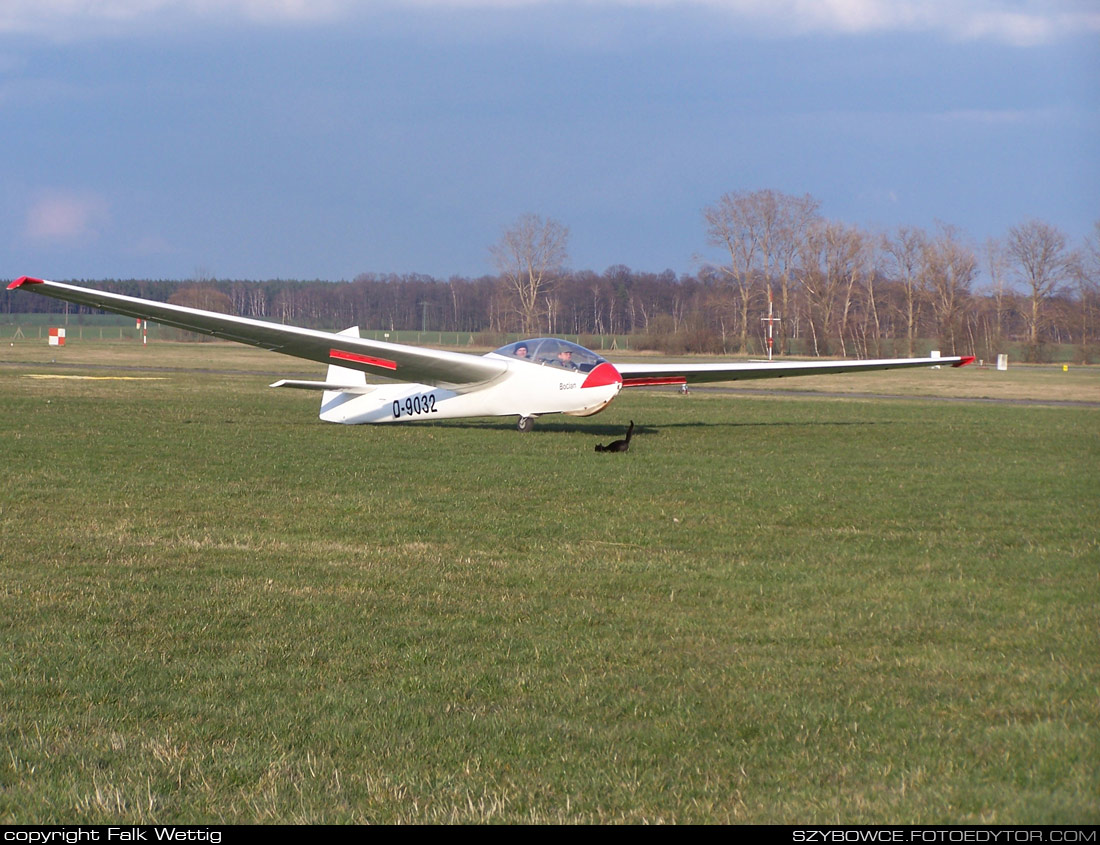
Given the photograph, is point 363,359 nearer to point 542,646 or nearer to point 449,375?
point 449,375

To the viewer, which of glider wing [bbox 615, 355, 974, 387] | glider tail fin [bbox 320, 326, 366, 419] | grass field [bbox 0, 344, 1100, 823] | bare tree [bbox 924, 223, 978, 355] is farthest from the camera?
bare tree [bbox 924, 223, 978, 355]

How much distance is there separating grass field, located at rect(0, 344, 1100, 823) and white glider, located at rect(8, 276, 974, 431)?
535 centimetres

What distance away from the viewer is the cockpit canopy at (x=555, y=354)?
784 inches

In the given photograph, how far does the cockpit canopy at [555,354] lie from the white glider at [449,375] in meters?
Result: 0.02

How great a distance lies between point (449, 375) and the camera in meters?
20.2

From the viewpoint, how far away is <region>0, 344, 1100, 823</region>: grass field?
3.89 meters

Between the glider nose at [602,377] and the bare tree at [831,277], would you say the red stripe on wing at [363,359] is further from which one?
the bare tree at [831,277]

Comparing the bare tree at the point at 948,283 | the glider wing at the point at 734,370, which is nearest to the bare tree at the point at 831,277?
the bare tree at the point at 948,283

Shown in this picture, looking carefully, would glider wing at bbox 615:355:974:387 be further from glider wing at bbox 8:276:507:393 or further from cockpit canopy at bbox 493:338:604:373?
glider wing at bbox 8:276:507:393

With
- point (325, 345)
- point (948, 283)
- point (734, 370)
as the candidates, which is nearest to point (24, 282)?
point (325, 345)

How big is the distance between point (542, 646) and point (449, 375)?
14.6 m

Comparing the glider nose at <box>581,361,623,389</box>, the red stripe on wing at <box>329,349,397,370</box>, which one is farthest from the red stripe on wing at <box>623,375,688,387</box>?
the red stripe on wing at <box>329,349,397,370</box>

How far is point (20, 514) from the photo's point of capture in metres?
9.88

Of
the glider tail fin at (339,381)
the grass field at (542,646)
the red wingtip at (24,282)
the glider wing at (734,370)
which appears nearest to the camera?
the grass field at (542,646)
